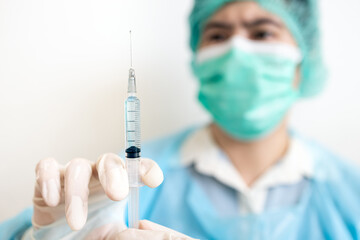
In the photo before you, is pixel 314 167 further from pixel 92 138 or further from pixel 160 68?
pixel 92 138

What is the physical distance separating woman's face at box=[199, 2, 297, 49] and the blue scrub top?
1.60 feet

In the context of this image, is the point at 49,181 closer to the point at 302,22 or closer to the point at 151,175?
the point at 151,175

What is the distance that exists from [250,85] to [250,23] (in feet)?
0.73

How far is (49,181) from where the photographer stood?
0.58 m

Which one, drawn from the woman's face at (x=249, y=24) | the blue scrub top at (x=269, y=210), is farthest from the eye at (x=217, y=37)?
the blue scrub top at (x=269, y=210)

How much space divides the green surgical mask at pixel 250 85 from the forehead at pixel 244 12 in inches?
3.1

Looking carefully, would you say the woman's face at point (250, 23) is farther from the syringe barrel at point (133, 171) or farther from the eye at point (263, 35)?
the syringe barrel at point (133, 171)

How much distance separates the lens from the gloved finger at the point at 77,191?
1.75 ft

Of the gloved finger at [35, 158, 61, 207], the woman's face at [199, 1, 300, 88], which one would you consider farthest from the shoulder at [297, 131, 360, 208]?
the gloved finger at [35, 158, 61, 207]

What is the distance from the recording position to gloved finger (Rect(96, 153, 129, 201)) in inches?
20.7

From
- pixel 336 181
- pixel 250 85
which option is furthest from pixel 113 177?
pixel 336 181

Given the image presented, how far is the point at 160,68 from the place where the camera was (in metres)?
1.32

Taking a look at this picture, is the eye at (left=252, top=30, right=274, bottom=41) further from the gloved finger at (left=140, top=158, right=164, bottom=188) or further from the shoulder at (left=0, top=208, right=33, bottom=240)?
the shoulder at (left=0, top=208, right=33, bottom=240)

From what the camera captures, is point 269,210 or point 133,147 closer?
point 133,147
